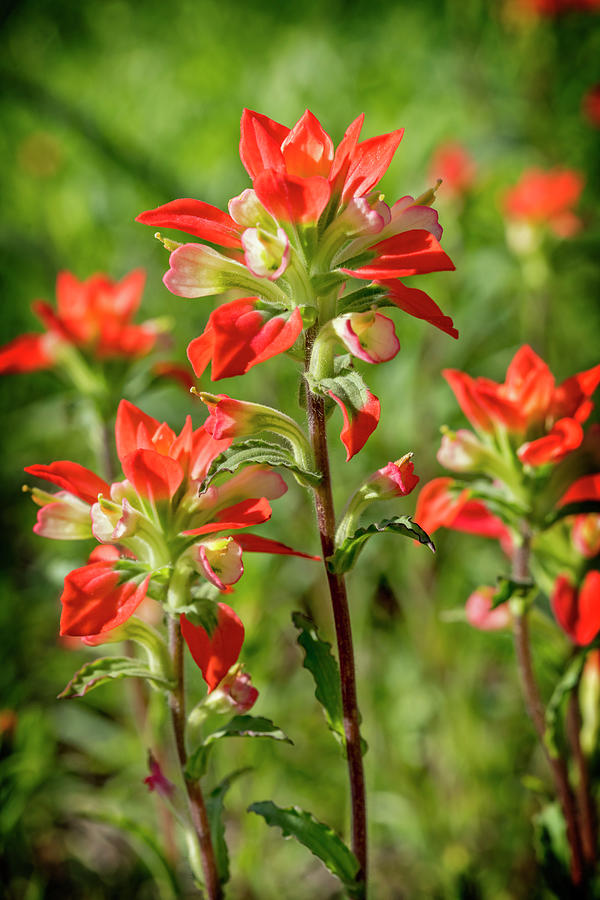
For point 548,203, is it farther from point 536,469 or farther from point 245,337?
point 245,337

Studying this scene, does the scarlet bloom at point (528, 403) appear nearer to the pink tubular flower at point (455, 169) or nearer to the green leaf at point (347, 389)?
the green leaf at point (347, 389)

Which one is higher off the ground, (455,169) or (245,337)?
(455,169)

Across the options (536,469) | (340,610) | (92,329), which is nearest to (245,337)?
(340,610)

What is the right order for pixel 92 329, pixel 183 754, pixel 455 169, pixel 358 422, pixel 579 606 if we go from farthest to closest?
pixel 455 169 → pixel 92 329 → pixel 579 606 → pixel 183 754 → pixel 358 422

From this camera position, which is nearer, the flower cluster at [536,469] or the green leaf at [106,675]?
the green leaf at [106,675]

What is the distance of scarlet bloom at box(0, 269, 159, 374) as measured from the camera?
107 cm

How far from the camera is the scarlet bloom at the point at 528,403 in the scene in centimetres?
67

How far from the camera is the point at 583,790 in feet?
2.63

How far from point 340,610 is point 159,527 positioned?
0.16m

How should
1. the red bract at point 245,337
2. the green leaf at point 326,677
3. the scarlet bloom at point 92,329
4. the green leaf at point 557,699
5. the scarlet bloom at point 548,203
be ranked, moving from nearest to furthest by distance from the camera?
the red bract at point 245,337 → the green leaf at point 326,677 → the green leaf at point 557,699 → the scarlet bloom at point 92,329 → the scarlet bloom at point 548,203

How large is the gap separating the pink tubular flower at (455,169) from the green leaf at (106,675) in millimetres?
1377

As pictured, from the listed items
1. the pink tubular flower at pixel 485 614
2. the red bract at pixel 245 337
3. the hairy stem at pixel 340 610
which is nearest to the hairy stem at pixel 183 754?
the hairy stem at pixel 340 610

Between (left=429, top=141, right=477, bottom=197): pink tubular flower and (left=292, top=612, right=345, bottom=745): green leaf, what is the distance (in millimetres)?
1327

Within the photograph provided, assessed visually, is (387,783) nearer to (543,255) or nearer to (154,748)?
(154,748)
